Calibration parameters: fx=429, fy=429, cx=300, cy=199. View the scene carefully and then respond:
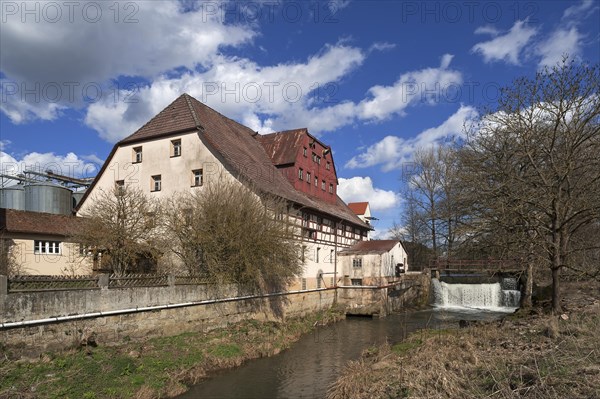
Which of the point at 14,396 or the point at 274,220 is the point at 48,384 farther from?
the point at 274,220

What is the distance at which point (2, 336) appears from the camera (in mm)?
9953

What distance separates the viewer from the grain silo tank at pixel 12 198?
29.7 m

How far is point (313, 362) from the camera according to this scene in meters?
15.0

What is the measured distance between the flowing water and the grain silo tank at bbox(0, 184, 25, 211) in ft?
74.3

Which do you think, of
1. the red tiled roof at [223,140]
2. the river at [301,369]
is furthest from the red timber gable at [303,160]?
the river at [301,369]

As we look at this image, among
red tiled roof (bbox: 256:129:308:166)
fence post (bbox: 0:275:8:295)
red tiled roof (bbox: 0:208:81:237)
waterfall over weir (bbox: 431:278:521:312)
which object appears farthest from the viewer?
waterfall over weir (bbox: 431:278:521:312)

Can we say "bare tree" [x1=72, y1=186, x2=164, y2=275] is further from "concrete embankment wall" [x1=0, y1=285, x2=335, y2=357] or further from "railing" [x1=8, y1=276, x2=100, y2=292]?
"railing" [x1=8, y1=276, x2=100, y2=292]

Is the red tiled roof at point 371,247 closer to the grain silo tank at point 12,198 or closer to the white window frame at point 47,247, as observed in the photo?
the white window frame at point 47,247

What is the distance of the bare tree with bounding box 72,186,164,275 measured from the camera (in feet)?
58.9

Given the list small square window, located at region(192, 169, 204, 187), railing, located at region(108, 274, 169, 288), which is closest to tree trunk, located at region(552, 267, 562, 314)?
railing, located at region(108, 274, 169, 288)

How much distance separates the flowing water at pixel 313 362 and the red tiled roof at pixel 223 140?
756cm

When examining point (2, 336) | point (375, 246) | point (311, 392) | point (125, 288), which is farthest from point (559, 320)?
point (375, 246)

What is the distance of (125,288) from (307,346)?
312 inches

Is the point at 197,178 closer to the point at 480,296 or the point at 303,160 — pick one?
the point at 303,160
